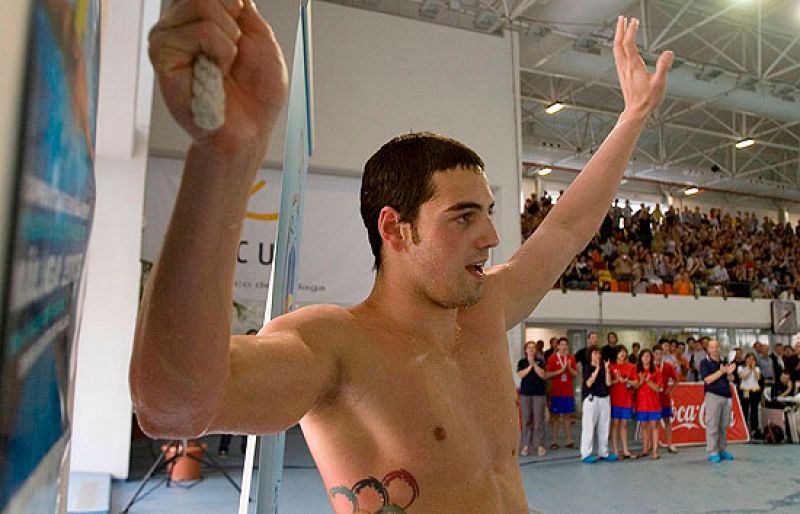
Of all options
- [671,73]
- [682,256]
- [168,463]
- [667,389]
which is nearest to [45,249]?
[168,463]

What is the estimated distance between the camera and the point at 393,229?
4.56 ft

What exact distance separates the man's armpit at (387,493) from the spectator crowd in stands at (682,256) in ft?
38.8

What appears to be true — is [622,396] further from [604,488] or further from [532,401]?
[604,488]

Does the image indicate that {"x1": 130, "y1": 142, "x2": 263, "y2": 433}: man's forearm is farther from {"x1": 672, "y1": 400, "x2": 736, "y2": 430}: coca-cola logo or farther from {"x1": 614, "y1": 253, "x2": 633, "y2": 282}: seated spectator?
{"x1": 614, "y1": 253, "x2": 633, "y2": 282}: seated spectator

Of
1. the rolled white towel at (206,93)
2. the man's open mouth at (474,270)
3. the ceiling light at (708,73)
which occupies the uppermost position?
the ceiling light at (708,73)

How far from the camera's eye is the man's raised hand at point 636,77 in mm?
1983

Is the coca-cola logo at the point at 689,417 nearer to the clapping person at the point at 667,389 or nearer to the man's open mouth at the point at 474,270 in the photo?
the clapping person at the point at 667,389

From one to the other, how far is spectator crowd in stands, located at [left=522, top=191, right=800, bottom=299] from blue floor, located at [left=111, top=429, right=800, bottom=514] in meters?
5.24

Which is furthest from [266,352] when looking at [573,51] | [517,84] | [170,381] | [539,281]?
[573,51]

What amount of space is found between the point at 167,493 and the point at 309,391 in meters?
→ 5.44

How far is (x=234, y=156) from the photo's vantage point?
49 cm

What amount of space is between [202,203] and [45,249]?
11cm

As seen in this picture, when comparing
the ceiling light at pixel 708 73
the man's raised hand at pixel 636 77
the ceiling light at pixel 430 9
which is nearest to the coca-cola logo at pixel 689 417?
the ceiling light at pixel 708 73

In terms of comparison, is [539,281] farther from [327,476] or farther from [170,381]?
[170,381]
